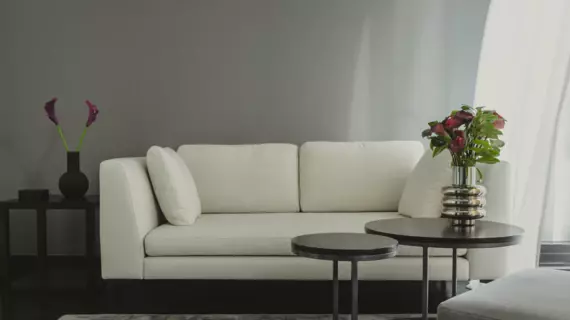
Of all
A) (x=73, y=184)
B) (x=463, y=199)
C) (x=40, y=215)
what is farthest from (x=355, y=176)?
(x=40, y=215)

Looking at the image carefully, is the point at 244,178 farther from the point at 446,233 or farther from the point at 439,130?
the point at 446,233

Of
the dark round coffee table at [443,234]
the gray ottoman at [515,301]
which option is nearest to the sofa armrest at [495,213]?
the dark round coffee table at [443,234]

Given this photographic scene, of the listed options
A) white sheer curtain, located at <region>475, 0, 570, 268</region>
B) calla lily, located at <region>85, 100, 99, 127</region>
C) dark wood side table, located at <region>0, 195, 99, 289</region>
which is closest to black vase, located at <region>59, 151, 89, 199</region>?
dark wood side table, located at <region>0, 195, 99, 289</region>

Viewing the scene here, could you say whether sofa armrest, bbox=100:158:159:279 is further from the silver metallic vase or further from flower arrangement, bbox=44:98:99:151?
the silver metallic vase

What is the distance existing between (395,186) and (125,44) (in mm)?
1990

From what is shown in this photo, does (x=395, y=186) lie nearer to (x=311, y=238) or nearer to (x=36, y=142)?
(x=311, y=238)

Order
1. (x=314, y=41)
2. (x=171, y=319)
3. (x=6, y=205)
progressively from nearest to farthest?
1. (x=171, y=319)
2. (x=6, y=205)
3. (x=314, y=41)

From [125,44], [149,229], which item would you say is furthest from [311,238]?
[125,44]

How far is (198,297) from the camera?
336cm

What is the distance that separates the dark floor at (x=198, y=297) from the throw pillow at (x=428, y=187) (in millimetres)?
397

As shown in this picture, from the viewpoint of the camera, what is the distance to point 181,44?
4188 mm

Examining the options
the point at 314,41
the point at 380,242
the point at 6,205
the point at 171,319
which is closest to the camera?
the point at 380,242

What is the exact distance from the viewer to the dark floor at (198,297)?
313 cm

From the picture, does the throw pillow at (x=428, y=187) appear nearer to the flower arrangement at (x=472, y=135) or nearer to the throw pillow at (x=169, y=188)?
the flower arrangement at (x=472, y=135)
